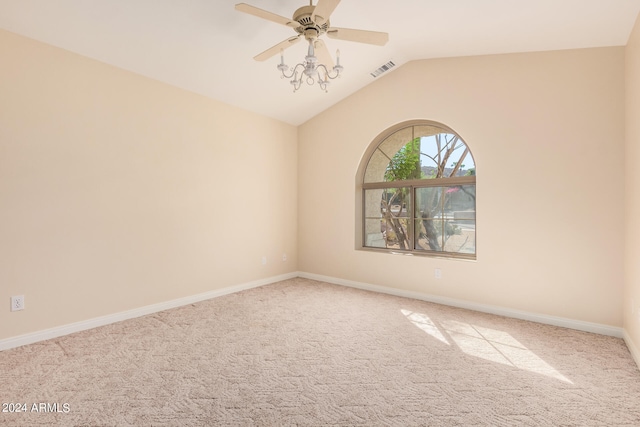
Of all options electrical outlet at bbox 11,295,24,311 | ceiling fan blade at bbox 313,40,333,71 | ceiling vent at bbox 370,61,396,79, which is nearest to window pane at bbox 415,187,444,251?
A: ceiling vent at bbox 370,61,396,79

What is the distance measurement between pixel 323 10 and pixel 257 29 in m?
1.20

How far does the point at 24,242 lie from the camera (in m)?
2.78

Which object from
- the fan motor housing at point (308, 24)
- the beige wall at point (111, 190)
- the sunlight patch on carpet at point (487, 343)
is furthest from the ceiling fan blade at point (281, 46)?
the sunlight patch on carpet at point (487, 343)

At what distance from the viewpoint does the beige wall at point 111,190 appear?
9.09 feet

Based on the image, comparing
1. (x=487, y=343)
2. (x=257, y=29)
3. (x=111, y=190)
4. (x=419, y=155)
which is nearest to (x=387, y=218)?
(x=419, y=155)

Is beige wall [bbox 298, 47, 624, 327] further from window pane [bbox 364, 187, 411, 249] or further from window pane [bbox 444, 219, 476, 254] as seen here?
window pane [bbox 364, 187, 411, 249]

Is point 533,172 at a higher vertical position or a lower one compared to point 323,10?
lower

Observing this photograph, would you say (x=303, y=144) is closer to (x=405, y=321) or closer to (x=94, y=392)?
(x=405, y=321)

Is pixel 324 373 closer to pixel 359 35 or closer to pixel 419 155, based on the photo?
pixel 359 35

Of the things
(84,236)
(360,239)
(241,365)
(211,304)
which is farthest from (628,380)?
(84,236)

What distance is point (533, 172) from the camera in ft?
11.2

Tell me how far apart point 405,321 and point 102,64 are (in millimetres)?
3970

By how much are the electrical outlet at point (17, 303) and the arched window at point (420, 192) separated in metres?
3.84

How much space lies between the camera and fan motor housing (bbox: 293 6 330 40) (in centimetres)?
228
